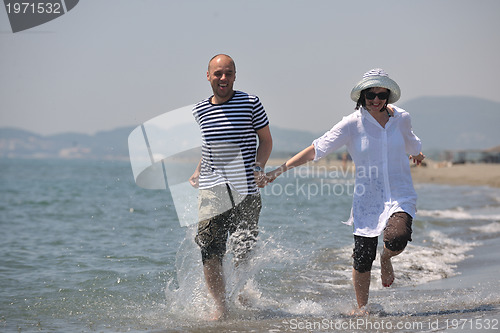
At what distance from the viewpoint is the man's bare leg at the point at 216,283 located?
4.95 metres

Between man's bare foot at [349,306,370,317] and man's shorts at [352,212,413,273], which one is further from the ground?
man's shorts at [352,212,413,273]

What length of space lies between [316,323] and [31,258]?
232 inches

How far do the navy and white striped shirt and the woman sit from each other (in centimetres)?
37

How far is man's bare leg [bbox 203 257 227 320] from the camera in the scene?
495 cm

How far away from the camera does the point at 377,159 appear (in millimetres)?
4609

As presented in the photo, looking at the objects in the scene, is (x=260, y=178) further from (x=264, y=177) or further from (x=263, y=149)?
(x=263, y=149)

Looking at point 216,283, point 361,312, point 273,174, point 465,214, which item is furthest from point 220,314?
point 465,214

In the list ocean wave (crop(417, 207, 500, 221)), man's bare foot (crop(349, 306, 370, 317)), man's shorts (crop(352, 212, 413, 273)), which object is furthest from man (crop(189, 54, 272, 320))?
ocean wave (crop(417, 207, 500, 221))

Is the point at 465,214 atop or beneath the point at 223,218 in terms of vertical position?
beneath

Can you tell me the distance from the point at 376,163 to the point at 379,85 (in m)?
0.61

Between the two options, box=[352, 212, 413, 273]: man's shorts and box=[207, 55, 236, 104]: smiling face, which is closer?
box=[352, 212, 413, 273]: man's shorts

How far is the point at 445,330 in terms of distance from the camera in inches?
170

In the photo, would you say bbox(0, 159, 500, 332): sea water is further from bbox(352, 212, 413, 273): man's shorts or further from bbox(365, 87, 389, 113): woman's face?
bbox(365, 87, 389, 113): woman's face

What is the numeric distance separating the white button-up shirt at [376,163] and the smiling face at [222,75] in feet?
2.93
